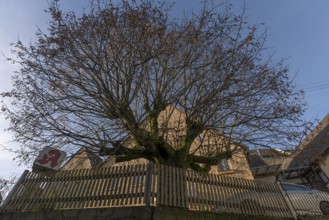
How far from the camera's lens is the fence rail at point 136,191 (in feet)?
20.1

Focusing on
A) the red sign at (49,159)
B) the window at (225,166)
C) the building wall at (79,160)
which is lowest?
the red sign at (49,159)

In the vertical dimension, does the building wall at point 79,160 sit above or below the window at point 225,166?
below

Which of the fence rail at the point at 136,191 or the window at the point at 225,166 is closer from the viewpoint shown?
the fence rail at the point at 136,191

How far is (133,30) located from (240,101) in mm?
4473

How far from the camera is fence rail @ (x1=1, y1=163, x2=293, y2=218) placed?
20.1 ft

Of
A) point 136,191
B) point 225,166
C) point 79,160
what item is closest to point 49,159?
point 136,191

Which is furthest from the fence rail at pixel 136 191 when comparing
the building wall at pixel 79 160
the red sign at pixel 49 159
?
the building wall at pixel 79 160

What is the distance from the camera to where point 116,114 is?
819 centimetres

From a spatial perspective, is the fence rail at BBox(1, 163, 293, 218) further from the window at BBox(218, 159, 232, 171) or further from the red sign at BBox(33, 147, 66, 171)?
the window at BBox(218, 159, 232, 171)

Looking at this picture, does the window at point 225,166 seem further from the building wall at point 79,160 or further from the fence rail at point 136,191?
the fence rail at point 136,191

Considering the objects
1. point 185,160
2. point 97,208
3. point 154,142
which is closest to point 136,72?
point 154,142

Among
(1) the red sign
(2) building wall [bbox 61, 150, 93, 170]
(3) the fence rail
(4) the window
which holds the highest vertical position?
(4) the window

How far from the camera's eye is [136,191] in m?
6.11

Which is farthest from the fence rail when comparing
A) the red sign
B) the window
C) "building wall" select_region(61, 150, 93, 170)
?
the window
